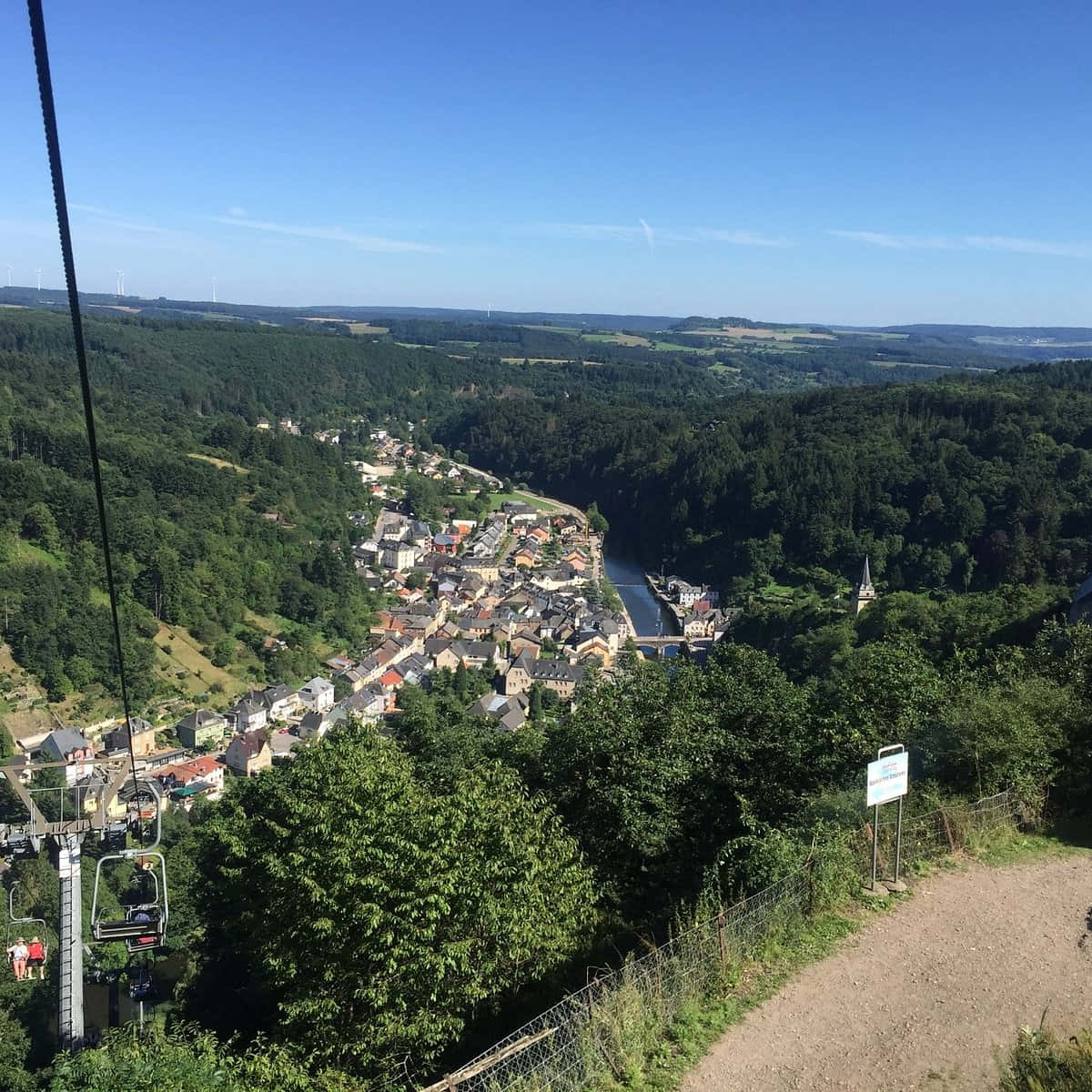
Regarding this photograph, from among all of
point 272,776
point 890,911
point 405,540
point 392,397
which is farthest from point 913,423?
point 392,397

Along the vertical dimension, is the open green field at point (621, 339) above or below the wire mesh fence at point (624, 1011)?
below

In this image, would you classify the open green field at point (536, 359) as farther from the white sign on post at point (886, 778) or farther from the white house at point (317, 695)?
the white sign on post at point (886, 778)

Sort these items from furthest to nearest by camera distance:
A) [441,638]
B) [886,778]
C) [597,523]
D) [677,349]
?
1. [677,349]
2. [597,523]
3. [441,638]
4. [886,778]

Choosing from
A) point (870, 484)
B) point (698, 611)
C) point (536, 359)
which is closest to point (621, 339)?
point (536, 359)

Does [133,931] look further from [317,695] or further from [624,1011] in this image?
[317,695]

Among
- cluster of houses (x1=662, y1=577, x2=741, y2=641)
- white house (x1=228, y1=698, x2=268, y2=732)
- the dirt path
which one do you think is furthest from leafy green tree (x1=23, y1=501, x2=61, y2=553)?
the dirt path

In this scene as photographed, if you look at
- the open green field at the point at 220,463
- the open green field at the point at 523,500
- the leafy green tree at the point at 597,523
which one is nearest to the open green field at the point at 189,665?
the open green field at the point at 220,463
